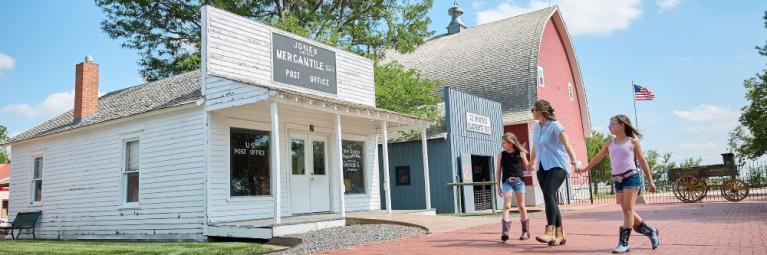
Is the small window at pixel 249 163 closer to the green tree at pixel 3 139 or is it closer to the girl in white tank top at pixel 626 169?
the girl in white tank top at pixel 626 169

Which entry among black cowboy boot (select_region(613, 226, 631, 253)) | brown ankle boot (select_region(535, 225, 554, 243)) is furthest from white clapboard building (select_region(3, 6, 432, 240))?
black cowboy boot (select_region(613, 226, 631, 253))

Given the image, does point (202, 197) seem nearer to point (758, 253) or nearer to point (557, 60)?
point (758, 253)

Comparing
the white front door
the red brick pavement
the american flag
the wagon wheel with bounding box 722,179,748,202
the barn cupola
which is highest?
the barn cupola

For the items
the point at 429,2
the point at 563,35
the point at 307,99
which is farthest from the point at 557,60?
the point at 307,99

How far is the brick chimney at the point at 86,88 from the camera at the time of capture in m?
14.4


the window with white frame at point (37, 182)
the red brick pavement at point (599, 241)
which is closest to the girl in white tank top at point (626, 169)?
the red brick pavement at point (599, 241)

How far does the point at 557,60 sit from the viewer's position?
27.5 metres

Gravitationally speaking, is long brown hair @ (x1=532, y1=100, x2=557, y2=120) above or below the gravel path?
above

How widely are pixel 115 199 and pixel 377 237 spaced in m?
6.57

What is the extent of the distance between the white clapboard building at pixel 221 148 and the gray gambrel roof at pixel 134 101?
0.06 meters

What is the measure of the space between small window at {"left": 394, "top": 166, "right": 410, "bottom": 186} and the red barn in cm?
612

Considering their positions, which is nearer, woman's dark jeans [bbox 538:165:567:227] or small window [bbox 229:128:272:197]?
woman's dark jeans [bbox 538:165:567:227]

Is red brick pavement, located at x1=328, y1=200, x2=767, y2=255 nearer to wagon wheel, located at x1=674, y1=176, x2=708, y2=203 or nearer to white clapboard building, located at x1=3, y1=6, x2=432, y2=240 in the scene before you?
white clapboard building, located at x1=3, y1=6, x2=432, y2=240

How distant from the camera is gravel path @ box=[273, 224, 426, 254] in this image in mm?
8039
